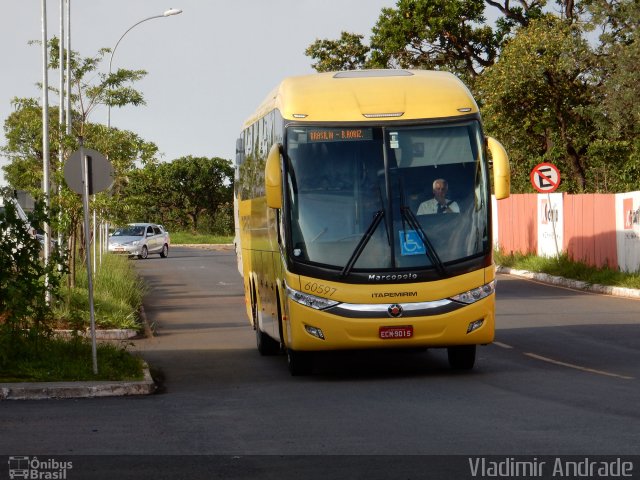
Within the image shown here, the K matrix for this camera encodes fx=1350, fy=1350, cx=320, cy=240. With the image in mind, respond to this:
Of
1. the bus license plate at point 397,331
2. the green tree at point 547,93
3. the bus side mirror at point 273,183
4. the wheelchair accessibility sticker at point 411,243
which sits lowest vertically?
the bus license plate at point 397,331

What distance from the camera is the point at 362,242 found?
1452cm

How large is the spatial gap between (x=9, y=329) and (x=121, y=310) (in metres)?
7.43

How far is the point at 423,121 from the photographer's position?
14.9 m

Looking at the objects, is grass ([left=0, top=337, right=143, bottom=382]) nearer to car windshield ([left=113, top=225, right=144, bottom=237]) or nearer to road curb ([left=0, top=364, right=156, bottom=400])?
road curb ([left=0, top=364, right=156, bottom=400])

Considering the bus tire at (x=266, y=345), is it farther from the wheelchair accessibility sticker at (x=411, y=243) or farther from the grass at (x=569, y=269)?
the grass at (x=569, y=269)

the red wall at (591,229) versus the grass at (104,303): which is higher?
the red wall at (591,229)

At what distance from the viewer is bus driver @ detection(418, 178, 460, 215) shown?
579 inches

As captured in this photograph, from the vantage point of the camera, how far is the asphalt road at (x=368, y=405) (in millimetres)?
9914

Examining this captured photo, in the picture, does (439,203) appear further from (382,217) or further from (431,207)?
(382,217)

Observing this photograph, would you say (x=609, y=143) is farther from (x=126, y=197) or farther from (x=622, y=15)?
(x=126, y=197)

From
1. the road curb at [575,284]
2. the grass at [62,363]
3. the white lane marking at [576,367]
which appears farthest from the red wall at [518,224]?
the grass at [62,363]

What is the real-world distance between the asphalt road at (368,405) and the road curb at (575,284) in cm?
600

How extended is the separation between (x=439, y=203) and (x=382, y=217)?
66 centimetres
